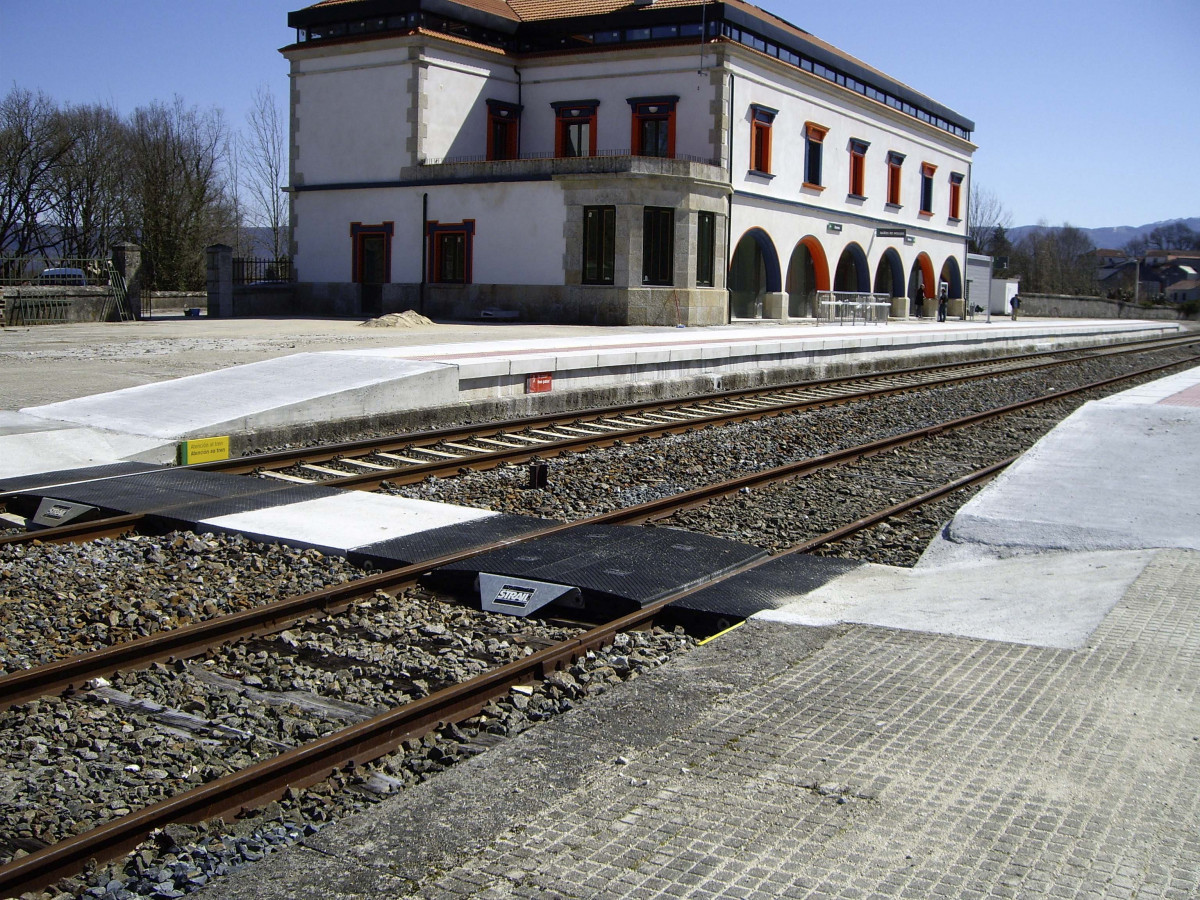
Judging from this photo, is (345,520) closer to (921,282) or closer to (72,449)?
(72,449)

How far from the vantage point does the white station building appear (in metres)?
34.4

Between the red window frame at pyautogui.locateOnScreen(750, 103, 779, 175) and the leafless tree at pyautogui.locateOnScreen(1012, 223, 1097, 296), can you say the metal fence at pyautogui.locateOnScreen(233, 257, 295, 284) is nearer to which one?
the red window frame at pyautogui.locateOnScreen(750, 103, 779, 175)

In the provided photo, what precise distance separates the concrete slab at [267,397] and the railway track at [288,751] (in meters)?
5.38

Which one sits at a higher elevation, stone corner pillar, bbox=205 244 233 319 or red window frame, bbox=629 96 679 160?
red window frame, bbox=629 96 679 160

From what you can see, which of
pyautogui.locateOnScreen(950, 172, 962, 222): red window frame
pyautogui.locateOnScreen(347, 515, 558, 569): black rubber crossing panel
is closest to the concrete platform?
pyautogui.locateOnScreen(347, 515, 558, 569): black rubber crossing panel

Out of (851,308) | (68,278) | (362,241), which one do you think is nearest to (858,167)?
(851,308)

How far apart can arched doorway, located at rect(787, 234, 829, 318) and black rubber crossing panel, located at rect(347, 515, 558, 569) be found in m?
36.0

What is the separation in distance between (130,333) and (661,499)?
2061 cm

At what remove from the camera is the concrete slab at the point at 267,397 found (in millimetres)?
12211

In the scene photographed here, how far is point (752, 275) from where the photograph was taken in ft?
136

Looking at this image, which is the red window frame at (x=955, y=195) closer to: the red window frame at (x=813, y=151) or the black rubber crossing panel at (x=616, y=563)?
the red window frame at (x=813, y=151)

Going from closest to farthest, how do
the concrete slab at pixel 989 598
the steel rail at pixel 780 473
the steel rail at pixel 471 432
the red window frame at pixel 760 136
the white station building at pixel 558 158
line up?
1. the concrete slab at pixel 989 598
2. the steel rail at pixel 780 473
3. the steel rail at pixel 471 432
4. the white station building at pixel 558 158
5. the red window frame at pixel 760 136

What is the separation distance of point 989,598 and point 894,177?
151 ft

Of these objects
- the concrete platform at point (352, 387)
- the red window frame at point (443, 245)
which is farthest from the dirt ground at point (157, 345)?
the red window frame at point (443, 245)
